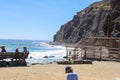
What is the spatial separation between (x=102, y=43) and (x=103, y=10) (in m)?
85.6

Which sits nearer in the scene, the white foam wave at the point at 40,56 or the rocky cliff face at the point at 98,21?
the white foam wave at the point at 40,56

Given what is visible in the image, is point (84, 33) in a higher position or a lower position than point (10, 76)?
higher

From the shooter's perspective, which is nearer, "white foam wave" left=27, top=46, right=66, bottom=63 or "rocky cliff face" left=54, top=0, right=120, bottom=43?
"white foam wave" left=27, top=46, right=66, bottom=63

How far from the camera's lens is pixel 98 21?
124625 mm

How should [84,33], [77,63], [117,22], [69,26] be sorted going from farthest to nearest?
[69,26], [84,33], [117,22], [77,63]

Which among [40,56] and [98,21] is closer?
[40,56]

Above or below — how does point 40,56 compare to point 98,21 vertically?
below

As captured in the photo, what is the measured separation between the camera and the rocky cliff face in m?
62.0

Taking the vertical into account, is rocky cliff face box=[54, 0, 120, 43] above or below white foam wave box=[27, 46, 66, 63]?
above

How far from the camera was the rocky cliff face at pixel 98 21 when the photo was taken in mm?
62000

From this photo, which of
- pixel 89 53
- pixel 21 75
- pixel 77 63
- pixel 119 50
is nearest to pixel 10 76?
pixel 21 75

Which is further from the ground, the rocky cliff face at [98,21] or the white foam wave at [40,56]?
the rocky cliff face at [98,21]

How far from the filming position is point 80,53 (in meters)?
36.1

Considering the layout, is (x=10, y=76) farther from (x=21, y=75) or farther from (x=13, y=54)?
(x=13, y=54)
